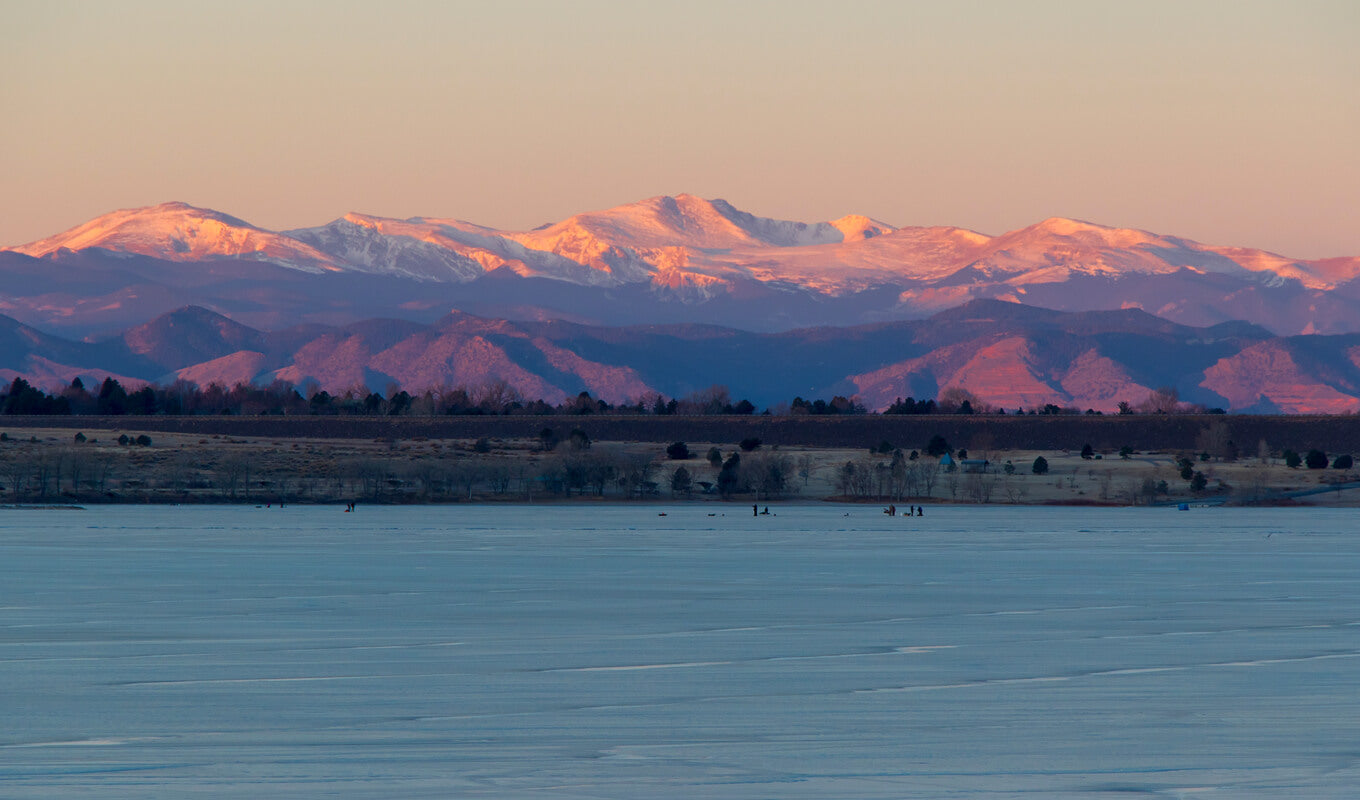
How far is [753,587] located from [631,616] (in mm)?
7067

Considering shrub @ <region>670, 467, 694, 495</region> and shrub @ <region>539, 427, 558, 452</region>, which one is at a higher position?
shrub @ <region>539, 427, 558, 452</region>

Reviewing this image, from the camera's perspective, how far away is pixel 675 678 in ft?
70.3

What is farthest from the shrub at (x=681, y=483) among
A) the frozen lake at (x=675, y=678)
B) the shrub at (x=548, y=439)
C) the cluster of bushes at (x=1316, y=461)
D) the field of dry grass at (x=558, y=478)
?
the frozen lake at (x=675, y=678)

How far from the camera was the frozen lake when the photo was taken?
15656mm

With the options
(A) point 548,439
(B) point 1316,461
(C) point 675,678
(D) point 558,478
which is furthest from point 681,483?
(C) point 675,678

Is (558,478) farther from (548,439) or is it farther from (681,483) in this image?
(548,439)

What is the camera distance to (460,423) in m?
148

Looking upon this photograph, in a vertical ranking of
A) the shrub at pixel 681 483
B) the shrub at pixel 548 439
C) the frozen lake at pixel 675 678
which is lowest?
the frozen lake at pixel 675 678

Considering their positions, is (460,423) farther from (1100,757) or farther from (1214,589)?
(1100,757)

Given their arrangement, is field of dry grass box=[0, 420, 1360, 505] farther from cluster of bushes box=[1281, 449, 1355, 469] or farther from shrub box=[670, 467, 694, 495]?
cluster of bushes box=[1281, 449, 1355, 469]

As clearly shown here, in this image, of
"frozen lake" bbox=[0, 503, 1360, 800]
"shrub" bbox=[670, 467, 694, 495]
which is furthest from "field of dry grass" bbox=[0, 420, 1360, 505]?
"frozen lake" bbox=[0, 503, 1360, 800]

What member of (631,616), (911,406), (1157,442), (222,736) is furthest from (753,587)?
(911,406)

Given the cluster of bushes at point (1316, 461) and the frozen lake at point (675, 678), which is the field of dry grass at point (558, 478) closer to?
the cluster of bushes at point (1316, 461)

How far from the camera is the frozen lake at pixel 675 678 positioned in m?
15.7
